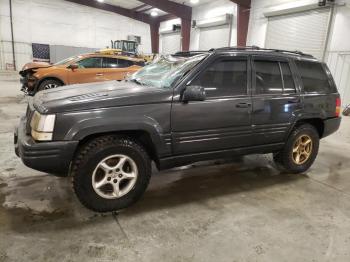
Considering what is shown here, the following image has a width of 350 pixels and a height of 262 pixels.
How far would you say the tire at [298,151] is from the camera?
3.68 meters

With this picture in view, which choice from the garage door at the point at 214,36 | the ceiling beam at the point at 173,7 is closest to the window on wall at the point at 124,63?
the garage door at the point at 214,36

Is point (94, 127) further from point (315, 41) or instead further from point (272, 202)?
point (315, 41)

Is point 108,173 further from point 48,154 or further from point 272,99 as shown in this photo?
point 272,99

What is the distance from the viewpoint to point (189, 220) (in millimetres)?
2613

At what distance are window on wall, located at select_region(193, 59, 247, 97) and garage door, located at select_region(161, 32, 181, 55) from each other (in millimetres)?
16924

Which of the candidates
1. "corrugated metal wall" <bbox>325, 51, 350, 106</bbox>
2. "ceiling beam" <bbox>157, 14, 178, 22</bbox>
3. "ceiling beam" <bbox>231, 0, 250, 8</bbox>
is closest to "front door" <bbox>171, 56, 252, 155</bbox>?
"corrugated metal wall" <bbox>325, 51, 350, 106</bbox>

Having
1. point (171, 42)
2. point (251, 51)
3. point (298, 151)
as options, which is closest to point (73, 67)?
point (251, 51)

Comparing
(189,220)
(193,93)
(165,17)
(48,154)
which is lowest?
(189,220)

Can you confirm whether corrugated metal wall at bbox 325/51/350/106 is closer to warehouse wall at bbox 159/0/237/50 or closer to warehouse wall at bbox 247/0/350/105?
warehouse wall at bbox 247/0/350/105

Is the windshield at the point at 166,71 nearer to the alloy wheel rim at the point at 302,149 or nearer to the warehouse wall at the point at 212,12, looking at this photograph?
the alloy wheel rim at the point at 302,149

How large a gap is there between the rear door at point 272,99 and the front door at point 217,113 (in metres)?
0.14

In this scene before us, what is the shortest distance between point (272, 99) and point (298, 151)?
0.98 m

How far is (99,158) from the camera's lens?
2482mm

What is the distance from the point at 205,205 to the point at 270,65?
5.90 feet
